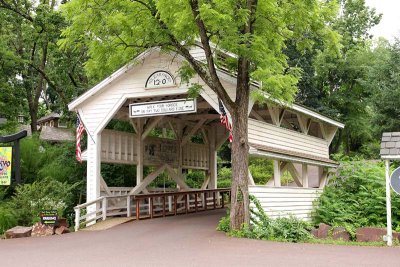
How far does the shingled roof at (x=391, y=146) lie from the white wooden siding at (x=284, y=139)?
4280 millimetres

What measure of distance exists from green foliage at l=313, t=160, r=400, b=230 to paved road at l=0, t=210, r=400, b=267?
4.41 meters

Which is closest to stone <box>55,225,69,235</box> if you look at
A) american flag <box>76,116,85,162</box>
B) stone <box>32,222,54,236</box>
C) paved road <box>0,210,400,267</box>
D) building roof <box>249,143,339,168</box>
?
stone <box>32,222,54,236</box>

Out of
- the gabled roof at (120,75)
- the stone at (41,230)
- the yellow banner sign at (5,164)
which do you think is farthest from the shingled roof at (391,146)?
the yellow banner sign at (5,164)

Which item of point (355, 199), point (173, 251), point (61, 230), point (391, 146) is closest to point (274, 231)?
point (173, 251)

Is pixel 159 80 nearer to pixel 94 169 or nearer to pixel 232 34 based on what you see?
pixel 94 169

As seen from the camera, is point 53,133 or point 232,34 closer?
point 232,34

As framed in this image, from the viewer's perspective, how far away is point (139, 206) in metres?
18.9

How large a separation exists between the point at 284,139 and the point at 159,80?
5067 mm

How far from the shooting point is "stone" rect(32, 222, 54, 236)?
15680mm

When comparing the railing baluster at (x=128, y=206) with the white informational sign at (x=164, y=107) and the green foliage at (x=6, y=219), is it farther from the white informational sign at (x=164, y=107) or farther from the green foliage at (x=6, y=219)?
the green foliage at (x=6, y=219)

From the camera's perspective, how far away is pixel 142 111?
17.1 metres

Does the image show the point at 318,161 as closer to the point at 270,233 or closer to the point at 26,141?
the point at 270,233

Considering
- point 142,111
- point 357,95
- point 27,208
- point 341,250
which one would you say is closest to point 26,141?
point 27,208

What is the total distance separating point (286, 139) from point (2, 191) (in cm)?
1124
